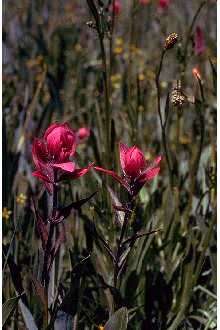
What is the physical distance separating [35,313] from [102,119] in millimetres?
668

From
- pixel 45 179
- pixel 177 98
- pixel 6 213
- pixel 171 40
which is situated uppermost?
pixel 171 40

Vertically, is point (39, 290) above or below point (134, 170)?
below

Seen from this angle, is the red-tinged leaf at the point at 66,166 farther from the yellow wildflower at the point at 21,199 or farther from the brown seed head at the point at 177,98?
the yellow wildflower at the point at 21,199

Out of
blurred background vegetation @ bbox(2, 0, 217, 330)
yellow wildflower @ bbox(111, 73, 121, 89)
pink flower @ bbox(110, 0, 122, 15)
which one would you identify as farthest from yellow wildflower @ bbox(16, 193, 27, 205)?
yellow wildflower @ bbox(111, 73, 121, 89)

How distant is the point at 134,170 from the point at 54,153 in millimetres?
131

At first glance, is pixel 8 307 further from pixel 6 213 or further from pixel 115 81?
pixel 115 81

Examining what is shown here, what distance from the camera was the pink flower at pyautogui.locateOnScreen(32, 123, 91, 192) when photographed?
870 mm

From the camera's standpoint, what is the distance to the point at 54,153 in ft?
2.87

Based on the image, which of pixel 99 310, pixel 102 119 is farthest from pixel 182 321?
pixel 102 119

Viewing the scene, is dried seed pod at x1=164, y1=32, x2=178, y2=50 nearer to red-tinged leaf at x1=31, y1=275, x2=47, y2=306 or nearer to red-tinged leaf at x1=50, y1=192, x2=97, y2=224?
red-tinged leaf at x1=50, y1=192, x2=97, y2=224

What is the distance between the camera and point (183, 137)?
217cm

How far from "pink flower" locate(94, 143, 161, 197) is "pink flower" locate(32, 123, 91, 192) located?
0.06 m

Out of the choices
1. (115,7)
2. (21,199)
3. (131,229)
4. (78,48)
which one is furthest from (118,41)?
(131,229)

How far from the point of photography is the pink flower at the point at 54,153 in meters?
0.87
